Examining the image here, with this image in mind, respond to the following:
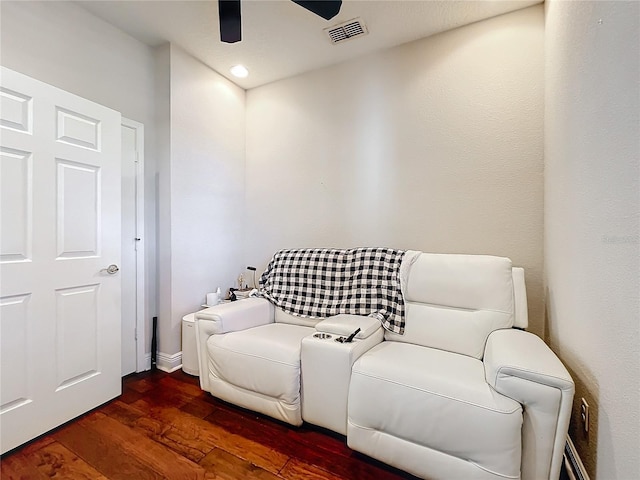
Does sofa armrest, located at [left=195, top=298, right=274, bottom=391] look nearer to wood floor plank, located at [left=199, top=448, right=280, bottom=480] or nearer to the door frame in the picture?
wood floor plank, located at [left=199, top=448, right=280, bottom=480]

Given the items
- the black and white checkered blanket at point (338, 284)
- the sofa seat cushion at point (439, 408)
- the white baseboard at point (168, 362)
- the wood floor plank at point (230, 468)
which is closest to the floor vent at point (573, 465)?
the sofa seat cushion at point (439, 408)

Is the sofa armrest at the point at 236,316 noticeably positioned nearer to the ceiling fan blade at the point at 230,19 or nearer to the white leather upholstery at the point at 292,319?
the white leather upholstery at the point at 292,319

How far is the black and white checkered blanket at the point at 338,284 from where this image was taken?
6.43 feet

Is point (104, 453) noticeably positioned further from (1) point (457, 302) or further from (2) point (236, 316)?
(1) point (457, 302)

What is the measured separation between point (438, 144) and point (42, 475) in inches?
119

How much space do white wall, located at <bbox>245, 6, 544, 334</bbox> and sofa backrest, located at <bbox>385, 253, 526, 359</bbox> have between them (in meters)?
0.42

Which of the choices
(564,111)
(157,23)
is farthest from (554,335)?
(157,23)

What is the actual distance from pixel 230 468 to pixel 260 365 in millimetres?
479

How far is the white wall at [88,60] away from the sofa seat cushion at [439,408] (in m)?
2.01

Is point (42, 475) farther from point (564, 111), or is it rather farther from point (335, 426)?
point (564, 111)

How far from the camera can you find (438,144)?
→ 88.7 inches

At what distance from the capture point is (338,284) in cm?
220

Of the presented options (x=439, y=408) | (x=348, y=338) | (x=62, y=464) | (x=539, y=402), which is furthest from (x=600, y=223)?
(x=62, y=464)

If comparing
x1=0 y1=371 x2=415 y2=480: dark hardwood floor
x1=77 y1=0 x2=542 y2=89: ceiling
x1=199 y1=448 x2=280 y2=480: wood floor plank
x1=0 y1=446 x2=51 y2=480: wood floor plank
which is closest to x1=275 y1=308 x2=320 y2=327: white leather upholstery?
x1=0 y1=371 x2=415 y2=480: dark hardwood floor
